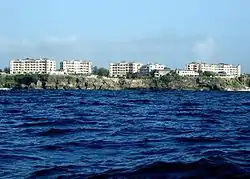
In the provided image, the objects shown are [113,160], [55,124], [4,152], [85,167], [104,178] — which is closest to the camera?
[104,178]

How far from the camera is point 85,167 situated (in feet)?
44.6

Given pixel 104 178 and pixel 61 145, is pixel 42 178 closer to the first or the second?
pixel 104 178

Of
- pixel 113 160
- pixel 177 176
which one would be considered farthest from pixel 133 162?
pixel 177 176

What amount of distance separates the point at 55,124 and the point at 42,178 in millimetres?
14624

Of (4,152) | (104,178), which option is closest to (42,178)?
(104,178)

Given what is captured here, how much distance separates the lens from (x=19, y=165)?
46.7 feet

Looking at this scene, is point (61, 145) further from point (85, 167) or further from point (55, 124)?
point (55, 124)

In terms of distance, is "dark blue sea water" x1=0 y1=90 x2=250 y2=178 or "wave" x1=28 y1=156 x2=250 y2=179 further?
"dark blue sea water" x1=0 y1=90 x2=250 y2=178

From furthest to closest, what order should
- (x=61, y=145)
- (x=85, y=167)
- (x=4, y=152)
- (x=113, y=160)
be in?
(x=61, y=145) < (x=4, y=152) < (x=113, y=160) < (x=85, y=167)

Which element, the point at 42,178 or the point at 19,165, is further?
the point at 19,165

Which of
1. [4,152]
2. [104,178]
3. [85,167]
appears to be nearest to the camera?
[104,178]

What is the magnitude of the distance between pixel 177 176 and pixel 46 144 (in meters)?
7.59

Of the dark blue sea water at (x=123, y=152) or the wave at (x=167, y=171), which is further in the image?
the dark blue sea water at (x=123, y=152)

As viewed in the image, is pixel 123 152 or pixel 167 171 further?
pixel 123 152
